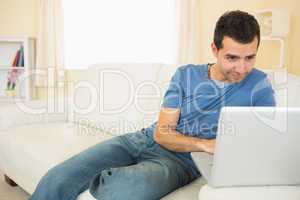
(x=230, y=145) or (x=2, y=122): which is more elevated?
(x=230, y=145)

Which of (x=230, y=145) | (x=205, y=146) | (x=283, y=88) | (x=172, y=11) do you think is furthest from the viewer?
(x=172, y=11)

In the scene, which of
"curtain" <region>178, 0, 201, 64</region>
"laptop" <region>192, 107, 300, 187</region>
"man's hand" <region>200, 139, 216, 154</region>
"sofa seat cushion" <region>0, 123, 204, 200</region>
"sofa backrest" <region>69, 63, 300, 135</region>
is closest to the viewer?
"laptop" <region>192, 107, 300, 187</region>

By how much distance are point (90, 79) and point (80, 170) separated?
1.12 meters

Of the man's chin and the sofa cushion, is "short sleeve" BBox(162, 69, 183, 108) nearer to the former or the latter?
the man's chin

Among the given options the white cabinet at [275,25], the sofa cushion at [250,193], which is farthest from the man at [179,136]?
the white cabinet at [275,25]

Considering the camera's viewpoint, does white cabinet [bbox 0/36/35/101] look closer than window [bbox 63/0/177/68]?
Yes

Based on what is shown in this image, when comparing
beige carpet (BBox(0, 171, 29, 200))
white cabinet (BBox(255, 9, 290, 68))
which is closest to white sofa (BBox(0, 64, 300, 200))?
beige carpet (BBox(0, 171, 29, 200))

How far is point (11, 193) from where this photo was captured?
2262 millimetres

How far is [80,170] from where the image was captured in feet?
4.66

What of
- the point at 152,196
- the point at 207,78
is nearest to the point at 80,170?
the point at 152,196

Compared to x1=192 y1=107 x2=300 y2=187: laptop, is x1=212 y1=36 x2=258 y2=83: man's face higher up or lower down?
higher up

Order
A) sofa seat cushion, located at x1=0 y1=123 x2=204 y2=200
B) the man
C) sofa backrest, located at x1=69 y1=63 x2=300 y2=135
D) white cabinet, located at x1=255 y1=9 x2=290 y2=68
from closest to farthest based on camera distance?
the man < sofa seat cushion, located at x1=0 y1=123 x2=204 y2=200 < sofa backrest, located at x1=69 y1=63 x2=300 y2=135 < white cabinet, located at x1=255 y1=9 x2=290 y2=68

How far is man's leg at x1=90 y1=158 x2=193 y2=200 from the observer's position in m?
1.25

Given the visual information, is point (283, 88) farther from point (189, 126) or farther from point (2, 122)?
point (2, 122)
